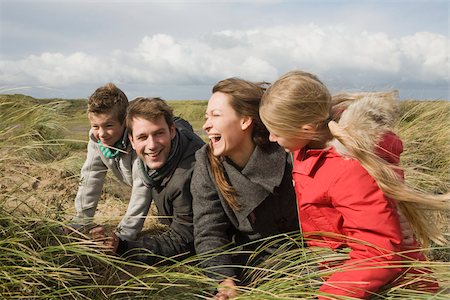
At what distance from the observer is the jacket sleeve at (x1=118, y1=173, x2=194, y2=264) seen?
2.76m

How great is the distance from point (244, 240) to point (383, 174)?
1098 millimetres

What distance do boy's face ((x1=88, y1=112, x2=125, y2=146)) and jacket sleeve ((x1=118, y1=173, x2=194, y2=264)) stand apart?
0.70 meters

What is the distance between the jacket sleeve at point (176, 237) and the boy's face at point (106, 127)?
2.29ft

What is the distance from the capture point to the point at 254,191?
2.52 meters

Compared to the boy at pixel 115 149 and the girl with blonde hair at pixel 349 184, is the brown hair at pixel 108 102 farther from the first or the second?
the girl with blonde hair at pixel 349 184

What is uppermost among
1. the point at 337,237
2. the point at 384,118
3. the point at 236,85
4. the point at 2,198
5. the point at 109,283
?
the point at 236,85

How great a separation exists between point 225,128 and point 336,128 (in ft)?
2.10

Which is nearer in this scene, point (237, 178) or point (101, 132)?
point (237, 178)

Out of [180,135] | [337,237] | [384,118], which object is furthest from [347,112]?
[180,135]

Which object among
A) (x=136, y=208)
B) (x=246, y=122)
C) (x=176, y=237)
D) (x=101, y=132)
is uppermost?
(x=246, y=122)

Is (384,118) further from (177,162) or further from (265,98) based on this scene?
(177,162)

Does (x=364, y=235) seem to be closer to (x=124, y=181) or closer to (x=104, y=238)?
(x=104, y=238)

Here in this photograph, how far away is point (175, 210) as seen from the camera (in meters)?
2.84

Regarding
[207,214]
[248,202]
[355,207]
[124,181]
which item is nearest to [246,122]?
[248,202]
